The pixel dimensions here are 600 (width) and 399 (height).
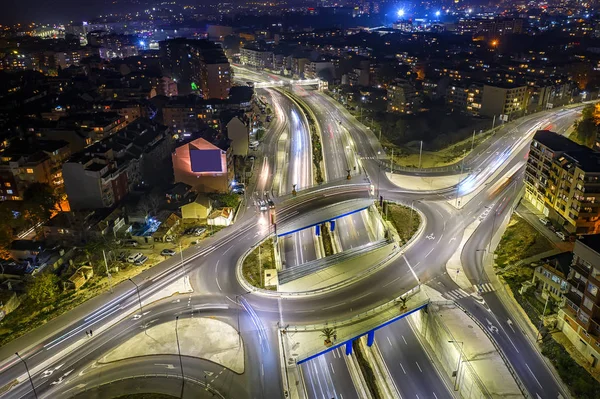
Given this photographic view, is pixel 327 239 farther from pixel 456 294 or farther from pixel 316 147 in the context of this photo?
pixel 316 147

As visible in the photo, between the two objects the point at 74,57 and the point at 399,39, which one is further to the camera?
the point at 399,39

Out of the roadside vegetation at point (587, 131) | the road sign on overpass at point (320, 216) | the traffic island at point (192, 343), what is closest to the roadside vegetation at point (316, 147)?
the road sign on overpass at point (320, 216)

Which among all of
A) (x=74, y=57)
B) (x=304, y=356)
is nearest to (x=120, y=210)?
(x=304, y=356)

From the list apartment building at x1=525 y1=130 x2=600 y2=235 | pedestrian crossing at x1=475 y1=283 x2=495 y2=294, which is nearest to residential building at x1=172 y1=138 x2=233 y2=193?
pedestrian crossing at x1=475 y1=283 x2=495 y2=294

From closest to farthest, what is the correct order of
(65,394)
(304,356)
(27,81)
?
1. (65,394)
2. (304,356)
3. (27,81)

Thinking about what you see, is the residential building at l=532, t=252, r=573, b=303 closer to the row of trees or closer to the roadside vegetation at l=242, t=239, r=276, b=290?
the roadside vegetation at l=242, t=239, r=276, b=290

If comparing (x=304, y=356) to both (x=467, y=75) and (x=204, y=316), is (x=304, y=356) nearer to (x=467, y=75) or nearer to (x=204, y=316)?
(x=204, y=316)

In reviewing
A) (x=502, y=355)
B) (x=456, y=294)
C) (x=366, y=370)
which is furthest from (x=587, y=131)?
(x=366, y=370)
